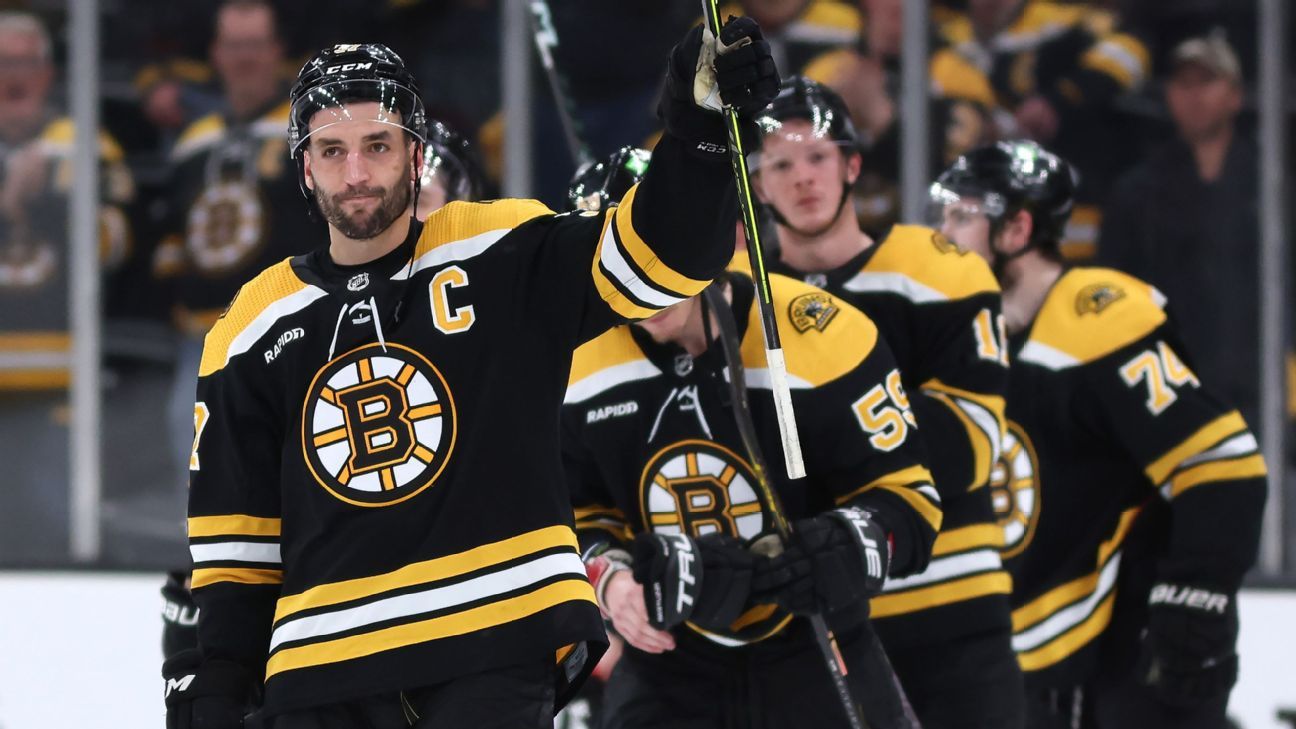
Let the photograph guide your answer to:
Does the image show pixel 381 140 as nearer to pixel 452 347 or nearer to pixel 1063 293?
pixel 452 347

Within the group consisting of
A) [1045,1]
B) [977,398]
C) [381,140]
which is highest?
[1045,1]

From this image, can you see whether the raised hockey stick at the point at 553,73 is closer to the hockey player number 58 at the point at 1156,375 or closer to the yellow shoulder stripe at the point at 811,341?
the yellow shoulder stripe at the point at 811,341

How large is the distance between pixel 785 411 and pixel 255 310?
→ 1.91 ft

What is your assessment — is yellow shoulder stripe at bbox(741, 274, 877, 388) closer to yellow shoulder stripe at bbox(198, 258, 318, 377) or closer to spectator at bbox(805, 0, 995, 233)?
yellow shoulder stripe at bbox(198, 258, 318, 377)

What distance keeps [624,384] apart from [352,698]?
→ 66 centimetres

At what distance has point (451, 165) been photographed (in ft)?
9.92

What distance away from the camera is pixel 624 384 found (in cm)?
244

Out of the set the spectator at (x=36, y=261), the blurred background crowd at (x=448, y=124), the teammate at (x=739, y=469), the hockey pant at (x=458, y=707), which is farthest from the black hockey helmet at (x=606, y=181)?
the spectator at (x=36, y=261)

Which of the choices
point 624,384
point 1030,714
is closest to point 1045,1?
point 1030,714

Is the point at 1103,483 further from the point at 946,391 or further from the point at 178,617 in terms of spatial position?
the point at 178,617

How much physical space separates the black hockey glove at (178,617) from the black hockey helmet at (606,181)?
0.78 metres

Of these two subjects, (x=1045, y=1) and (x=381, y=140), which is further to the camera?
(x=1045, y=1)

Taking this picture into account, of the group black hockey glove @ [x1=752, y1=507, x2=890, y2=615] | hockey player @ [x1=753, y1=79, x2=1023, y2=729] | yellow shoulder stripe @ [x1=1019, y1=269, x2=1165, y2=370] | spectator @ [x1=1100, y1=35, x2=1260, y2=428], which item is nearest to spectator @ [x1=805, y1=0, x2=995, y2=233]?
spectator @ [x1=1100, y1=35, x2=1260, y2=428]

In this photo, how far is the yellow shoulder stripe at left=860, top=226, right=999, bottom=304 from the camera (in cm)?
279
